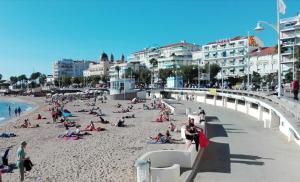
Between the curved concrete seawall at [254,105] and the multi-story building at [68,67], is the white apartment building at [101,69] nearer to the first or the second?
the multi-story building at [68,67]

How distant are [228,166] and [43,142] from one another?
12.5 m

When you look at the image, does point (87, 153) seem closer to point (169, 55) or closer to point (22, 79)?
point (169, 55)

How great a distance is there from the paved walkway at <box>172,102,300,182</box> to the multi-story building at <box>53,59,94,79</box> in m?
174

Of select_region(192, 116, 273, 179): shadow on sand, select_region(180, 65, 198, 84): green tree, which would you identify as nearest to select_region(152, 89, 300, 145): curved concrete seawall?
select_region(192, 116, 273, 179): shadow on sand

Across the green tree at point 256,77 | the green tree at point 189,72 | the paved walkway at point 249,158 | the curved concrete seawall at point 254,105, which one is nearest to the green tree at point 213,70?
the green tree at point 189,72

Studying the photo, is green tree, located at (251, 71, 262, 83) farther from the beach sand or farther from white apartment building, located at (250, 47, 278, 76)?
the beach sand

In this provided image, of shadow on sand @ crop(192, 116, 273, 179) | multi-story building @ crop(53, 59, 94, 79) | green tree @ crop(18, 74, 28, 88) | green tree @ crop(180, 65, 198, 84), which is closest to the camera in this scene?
shadow on sand @ crop(192, 116, 273, 179)

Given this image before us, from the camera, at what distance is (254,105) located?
3075cm

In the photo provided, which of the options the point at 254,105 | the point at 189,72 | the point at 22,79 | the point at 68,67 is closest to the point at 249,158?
the point at 254,105

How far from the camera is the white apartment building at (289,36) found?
66.9 m

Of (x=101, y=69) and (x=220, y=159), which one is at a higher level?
(x=101, y=69)

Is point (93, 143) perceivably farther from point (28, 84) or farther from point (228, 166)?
point (28, 84)

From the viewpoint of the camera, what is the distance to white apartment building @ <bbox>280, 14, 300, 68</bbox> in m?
66.9

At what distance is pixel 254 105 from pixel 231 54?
6081 cm
